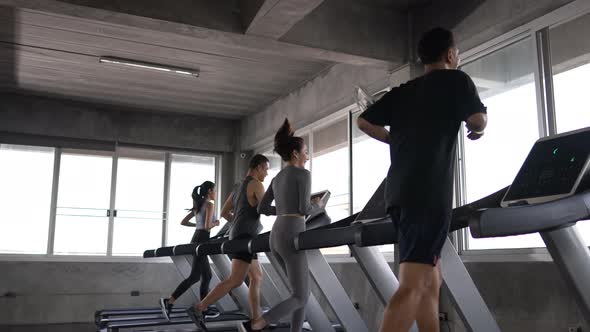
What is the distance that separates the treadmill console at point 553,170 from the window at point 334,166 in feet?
12.0

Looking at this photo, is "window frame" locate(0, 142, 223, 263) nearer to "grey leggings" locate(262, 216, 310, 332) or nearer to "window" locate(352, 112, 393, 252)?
"window" locate(352, 112, 393, 252)

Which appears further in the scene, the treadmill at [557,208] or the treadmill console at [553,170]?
the treadmill console at [553,170]

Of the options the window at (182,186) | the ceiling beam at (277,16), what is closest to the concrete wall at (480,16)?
the ceiling beam at (277,16)

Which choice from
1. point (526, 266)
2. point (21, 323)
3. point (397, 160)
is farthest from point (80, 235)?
point (397, 160)

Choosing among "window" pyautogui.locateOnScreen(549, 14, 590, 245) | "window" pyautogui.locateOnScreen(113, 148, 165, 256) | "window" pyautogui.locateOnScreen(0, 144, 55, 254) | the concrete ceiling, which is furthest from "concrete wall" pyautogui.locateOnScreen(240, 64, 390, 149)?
"window" pyautogui.locateOnScreen(0, 144, 55, 254)

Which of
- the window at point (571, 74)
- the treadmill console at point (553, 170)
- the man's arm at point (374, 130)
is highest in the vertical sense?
the window at point (571, 74)

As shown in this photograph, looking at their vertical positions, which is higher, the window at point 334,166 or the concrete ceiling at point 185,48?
the concrete ceiling at point 185,48

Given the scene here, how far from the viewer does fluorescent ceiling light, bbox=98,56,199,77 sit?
5.84 metres

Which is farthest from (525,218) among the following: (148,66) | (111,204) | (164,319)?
(111,204)

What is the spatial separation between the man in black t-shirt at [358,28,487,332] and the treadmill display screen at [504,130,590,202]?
0.81 feet

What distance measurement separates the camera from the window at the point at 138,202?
7574mm

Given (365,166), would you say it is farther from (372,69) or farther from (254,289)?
(254,289)

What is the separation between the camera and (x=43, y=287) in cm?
693

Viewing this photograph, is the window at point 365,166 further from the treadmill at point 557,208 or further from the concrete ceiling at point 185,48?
the treadmill at point 557,208
